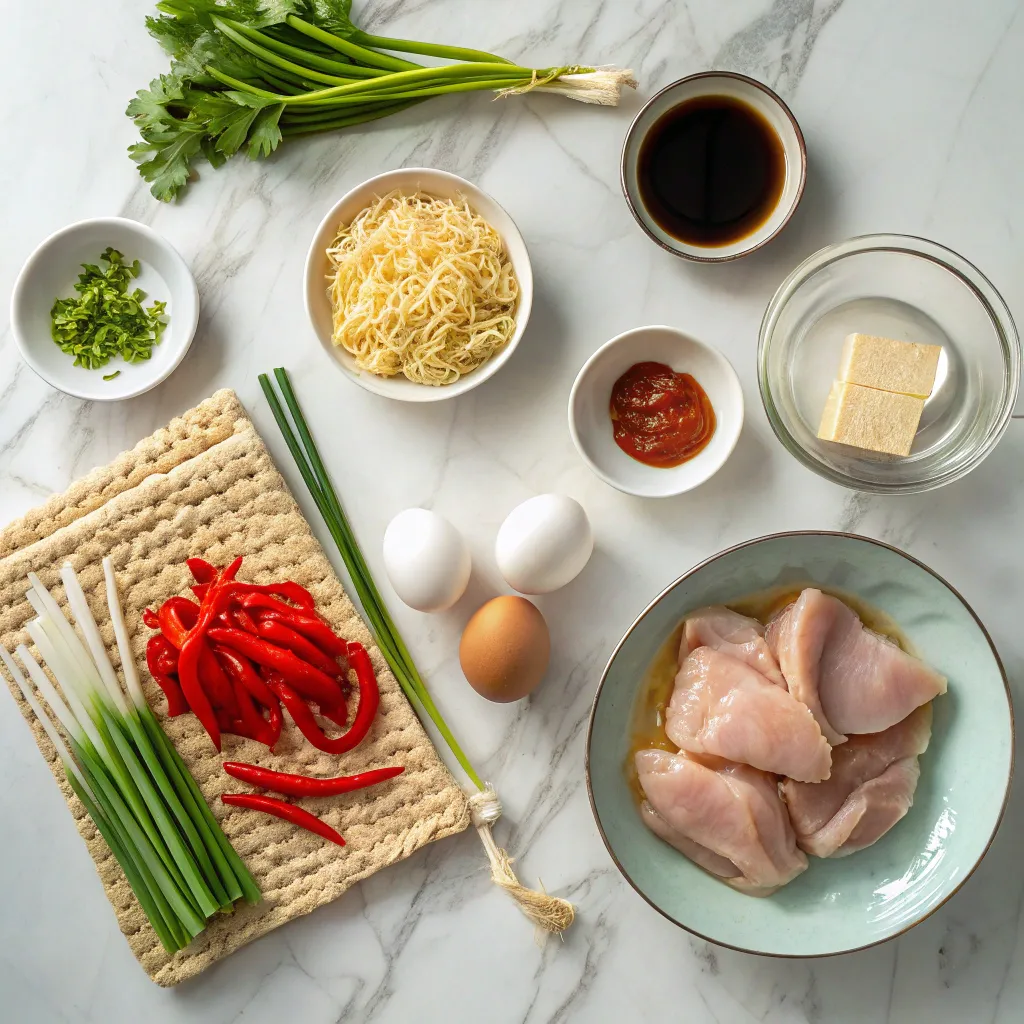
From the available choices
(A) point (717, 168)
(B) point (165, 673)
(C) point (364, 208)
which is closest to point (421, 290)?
(C) point (364, 208)

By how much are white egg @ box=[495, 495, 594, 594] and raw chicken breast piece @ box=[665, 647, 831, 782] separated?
354 millimetres

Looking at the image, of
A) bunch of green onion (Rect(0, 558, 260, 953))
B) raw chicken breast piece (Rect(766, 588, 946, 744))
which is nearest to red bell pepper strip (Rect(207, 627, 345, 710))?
bunch of green onion (Rect(0, 558, 260, 953))

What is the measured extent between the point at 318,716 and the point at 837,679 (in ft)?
4.01

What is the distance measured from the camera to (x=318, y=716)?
2.11 metres

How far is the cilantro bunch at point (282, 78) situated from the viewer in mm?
2057

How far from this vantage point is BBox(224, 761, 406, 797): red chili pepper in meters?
2.07

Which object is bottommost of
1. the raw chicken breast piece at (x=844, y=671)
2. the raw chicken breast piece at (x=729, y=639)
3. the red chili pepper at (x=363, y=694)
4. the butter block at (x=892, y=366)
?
the raw chicken breast piece at (x=844, y=671)

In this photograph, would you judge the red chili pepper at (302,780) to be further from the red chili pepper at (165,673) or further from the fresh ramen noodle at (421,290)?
the fresh ramen noodle at (421,290)

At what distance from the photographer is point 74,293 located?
2191 millimetres

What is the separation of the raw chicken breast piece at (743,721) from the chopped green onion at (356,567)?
1.87 feet

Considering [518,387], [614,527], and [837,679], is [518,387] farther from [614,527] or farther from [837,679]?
[837,679]

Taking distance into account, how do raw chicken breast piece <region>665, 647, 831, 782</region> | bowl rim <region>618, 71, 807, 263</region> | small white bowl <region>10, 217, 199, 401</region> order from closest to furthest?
raw chicken breast piece <region>665, 647, 831, 782</region>
bowl rim <region>618, 71, 807, 263</region>
small white bowl <region>10, 217, 199, 401</region>

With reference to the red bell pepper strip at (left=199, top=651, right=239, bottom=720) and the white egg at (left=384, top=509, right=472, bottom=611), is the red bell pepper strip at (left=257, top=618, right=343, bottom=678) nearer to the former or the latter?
the red bell pepper strip at (left=199, top=651, right=239, bottom=720)

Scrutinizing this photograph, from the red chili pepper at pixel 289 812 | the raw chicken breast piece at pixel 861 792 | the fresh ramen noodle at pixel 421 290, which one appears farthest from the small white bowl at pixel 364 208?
the raw chicken breast piece at pixel 861 792
